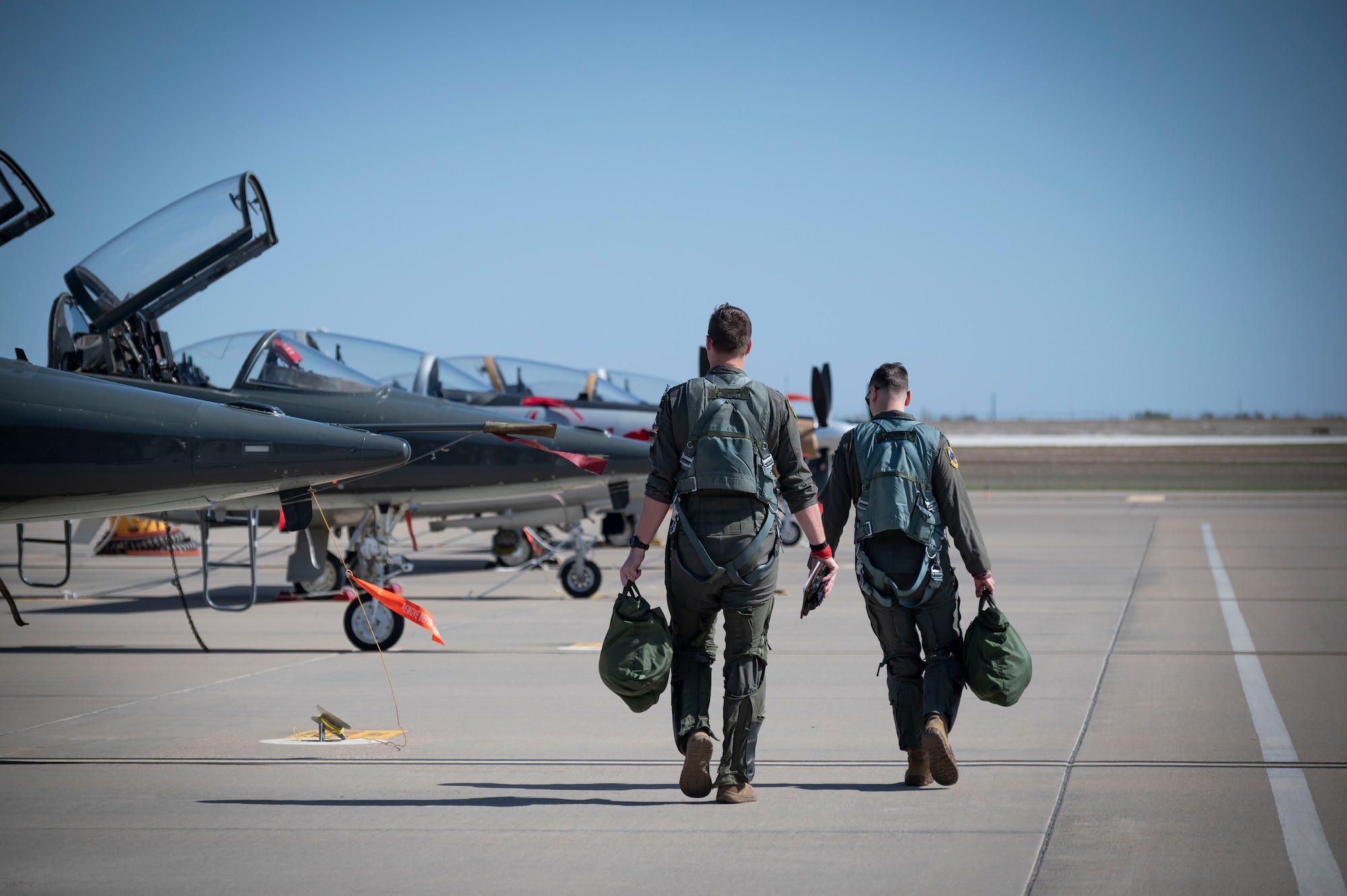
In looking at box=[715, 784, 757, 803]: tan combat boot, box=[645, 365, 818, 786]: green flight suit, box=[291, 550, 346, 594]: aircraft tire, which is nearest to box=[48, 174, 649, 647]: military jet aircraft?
box=[291, 550, 346, 594]: aircraft tire

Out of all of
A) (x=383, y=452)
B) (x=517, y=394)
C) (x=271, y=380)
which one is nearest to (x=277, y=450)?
(x=383, y=452)

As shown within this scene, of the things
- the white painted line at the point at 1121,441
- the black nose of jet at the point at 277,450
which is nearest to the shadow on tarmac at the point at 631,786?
the black nose of jet at the point at 277,450

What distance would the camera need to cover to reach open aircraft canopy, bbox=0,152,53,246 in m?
7.86

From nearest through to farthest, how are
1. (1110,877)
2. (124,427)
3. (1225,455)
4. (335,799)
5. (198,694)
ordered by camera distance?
(1110,877)
(335,799)
(124,427)
(198,694)
(1225,455)

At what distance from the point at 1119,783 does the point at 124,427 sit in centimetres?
481

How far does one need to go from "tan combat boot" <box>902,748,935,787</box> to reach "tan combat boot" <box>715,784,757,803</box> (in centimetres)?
65

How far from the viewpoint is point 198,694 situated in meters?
7.09

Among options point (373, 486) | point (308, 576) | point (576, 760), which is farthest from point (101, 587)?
point (576, 760)

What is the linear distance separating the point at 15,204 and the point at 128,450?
3.06 m

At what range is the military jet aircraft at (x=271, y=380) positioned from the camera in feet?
29.0

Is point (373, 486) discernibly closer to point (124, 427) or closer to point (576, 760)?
point (124, 427)

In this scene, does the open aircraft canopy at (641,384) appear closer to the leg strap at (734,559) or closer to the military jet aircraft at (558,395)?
the military jet aircraft at (558,395)

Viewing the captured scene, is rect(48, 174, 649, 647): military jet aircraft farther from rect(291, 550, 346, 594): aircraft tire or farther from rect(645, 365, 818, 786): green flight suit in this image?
rect(645, 365, 818, 786): green flight suit

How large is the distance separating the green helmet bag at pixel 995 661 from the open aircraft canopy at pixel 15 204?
671 centimetres
